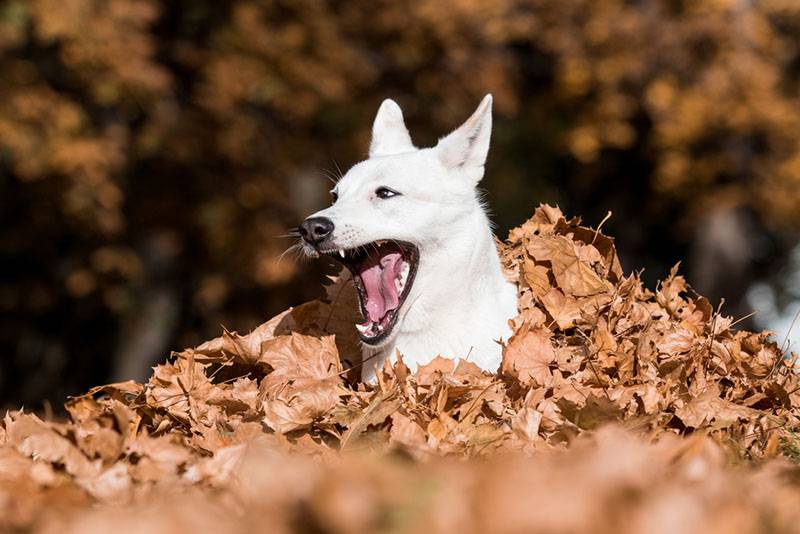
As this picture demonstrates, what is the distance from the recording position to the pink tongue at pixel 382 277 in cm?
405

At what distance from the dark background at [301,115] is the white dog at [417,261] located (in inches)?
405

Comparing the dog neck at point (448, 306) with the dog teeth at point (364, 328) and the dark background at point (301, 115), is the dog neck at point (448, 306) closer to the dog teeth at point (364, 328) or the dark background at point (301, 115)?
the dog teeth at point (364, 328)

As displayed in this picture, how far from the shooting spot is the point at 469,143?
430cm

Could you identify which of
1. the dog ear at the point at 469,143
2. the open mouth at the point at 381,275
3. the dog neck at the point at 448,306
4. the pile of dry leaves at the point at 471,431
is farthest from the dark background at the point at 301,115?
the pile of dry leaves at the point at 471,431

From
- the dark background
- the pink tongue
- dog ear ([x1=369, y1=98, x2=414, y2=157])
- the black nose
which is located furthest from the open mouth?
the dark background

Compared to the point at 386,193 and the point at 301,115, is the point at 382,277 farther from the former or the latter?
the point at 301,115

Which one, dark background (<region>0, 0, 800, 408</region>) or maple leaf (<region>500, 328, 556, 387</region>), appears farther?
dark background (<region>0, 0, 800, 408</region>)

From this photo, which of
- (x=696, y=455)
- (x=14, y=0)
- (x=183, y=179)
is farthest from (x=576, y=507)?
(x=183, y=179)

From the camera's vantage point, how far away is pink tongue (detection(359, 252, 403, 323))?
405cm

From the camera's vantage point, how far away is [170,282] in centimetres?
1816

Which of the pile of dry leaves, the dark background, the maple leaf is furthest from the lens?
the dark background

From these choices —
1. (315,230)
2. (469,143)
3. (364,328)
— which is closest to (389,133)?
(469,143)

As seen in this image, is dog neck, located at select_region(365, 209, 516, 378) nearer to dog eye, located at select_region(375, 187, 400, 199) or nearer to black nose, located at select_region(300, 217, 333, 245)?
dog eye, located at select_region(375, 187, 400, 199)

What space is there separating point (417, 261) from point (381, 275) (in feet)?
0.51
